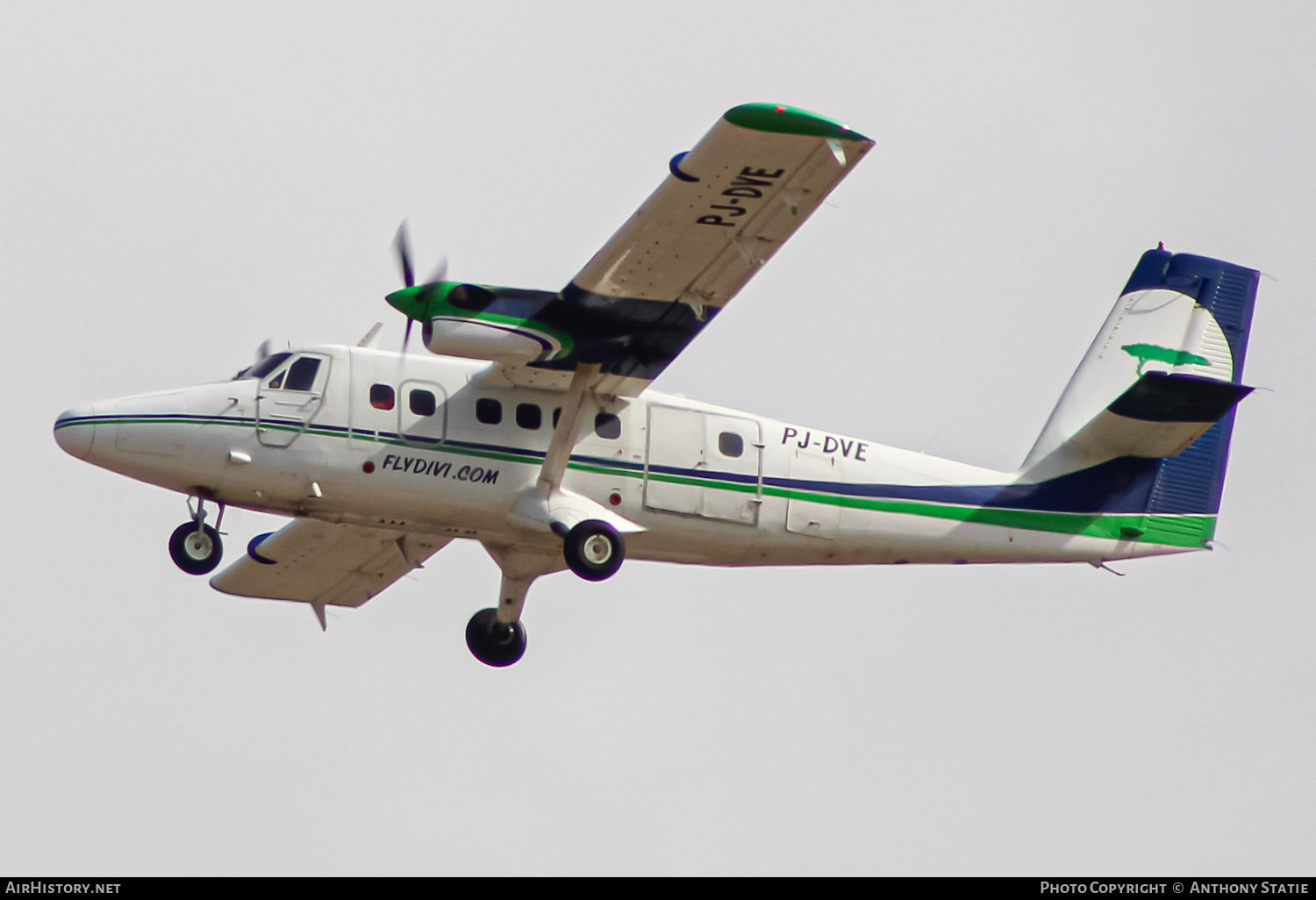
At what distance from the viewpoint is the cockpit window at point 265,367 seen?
19203 mm

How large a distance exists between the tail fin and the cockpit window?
8.09 m

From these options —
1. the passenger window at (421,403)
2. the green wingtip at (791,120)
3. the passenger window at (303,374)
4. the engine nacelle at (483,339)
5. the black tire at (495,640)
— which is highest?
→ the green wingtip at (791,120)

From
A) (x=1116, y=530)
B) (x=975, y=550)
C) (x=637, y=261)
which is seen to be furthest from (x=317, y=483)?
(x=1116, y=530)

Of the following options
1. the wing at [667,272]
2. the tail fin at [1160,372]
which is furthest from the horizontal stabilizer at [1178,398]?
the wing at [667,272]

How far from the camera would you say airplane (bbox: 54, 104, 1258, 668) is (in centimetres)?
1841

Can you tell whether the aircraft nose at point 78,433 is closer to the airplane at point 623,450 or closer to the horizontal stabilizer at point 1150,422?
the airplane at point 623,450

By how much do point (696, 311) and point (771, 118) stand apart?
2969 mm

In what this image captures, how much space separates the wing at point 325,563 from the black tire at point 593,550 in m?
2.31

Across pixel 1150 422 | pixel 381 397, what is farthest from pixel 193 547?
pixel 1150 422

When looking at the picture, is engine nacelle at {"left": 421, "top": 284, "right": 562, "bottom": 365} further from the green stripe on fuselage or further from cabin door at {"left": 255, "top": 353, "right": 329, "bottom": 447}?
cabin door at {"left": 255, "top": 353, "right": 329, "bottom": 447}

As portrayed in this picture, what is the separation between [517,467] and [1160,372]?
7.26m

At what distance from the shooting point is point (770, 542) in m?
20.3

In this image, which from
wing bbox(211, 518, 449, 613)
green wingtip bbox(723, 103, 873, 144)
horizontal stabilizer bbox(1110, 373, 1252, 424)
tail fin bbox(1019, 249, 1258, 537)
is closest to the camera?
green wingtip bbox(723, 103, 873, 144)

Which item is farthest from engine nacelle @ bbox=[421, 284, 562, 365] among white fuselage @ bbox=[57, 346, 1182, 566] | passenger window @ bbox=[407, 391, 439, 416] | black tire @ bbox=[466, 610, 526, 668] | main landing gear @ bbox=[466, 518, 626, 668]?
black tire @ bbox=[466, 610, 526, 668]
